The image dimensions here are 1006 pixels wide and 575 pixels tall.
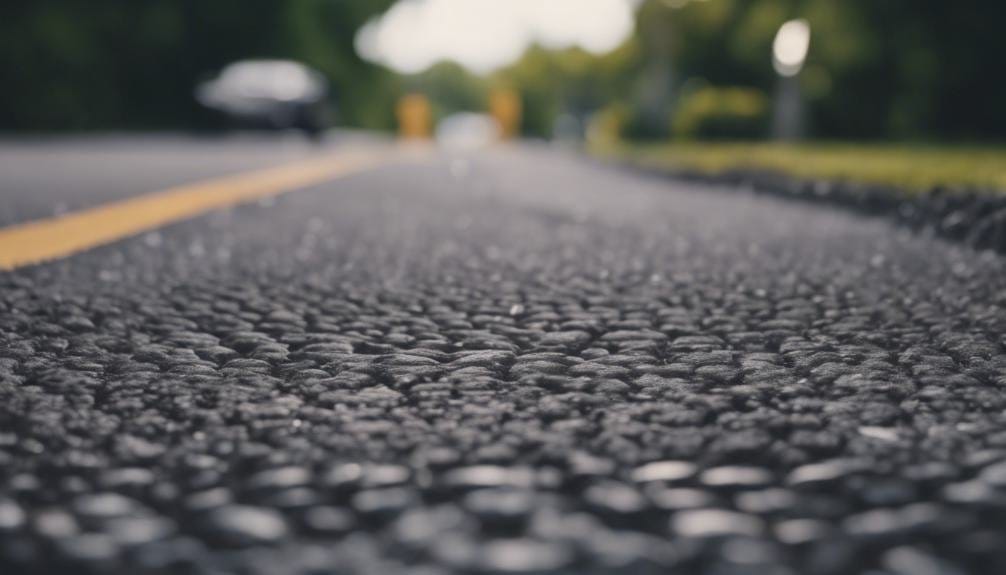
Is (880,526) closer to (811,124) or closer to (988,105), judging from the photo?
(988,105)

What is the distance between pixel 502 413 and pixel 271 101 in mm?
17948

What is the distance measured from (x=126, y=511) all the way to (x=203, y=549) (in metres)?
0.19

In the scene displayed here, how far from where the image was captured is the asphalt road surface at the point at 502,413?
1423 mm

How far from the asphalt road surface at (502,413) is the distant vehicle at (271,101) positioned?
15.0m

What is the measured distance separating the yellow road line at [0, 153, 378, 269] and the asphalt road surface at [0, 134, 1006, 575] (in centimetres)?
22

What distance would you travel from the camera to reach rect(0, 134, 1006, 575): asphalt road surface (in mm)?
1423

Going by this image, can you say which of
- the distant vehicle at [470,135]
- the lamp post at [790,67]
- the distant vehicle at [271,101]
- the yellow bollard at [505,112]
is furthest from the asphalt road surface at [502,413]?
the yellow bollard at [505,112]

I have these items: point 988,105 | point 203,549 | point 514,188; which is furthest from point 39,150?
point 988,105

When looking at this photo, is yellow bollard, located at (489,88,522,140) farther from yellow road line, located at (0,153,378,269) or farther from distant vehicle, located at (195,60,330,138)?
yellow road line, located at (0,153,378,269)

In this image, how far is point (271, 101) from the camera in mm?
19297

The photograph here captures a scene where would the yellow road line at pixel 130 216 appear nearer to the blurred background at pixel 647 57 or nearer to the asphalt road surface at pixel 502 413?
the asphalt road surface at pixel 502 413

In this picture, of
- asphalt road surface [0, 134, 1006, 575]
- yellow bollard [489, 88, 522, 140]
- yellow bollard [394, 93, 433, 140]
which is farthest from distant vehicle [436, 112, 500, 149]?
asphalt road surface [0, 134, 1006, 575]

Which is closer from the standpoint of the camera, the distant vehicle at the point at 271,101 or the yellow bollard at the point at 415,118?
the distant vehicle at the point at 271,101

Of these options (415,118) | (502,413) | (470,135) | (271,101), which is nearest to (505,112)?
(415,118)
